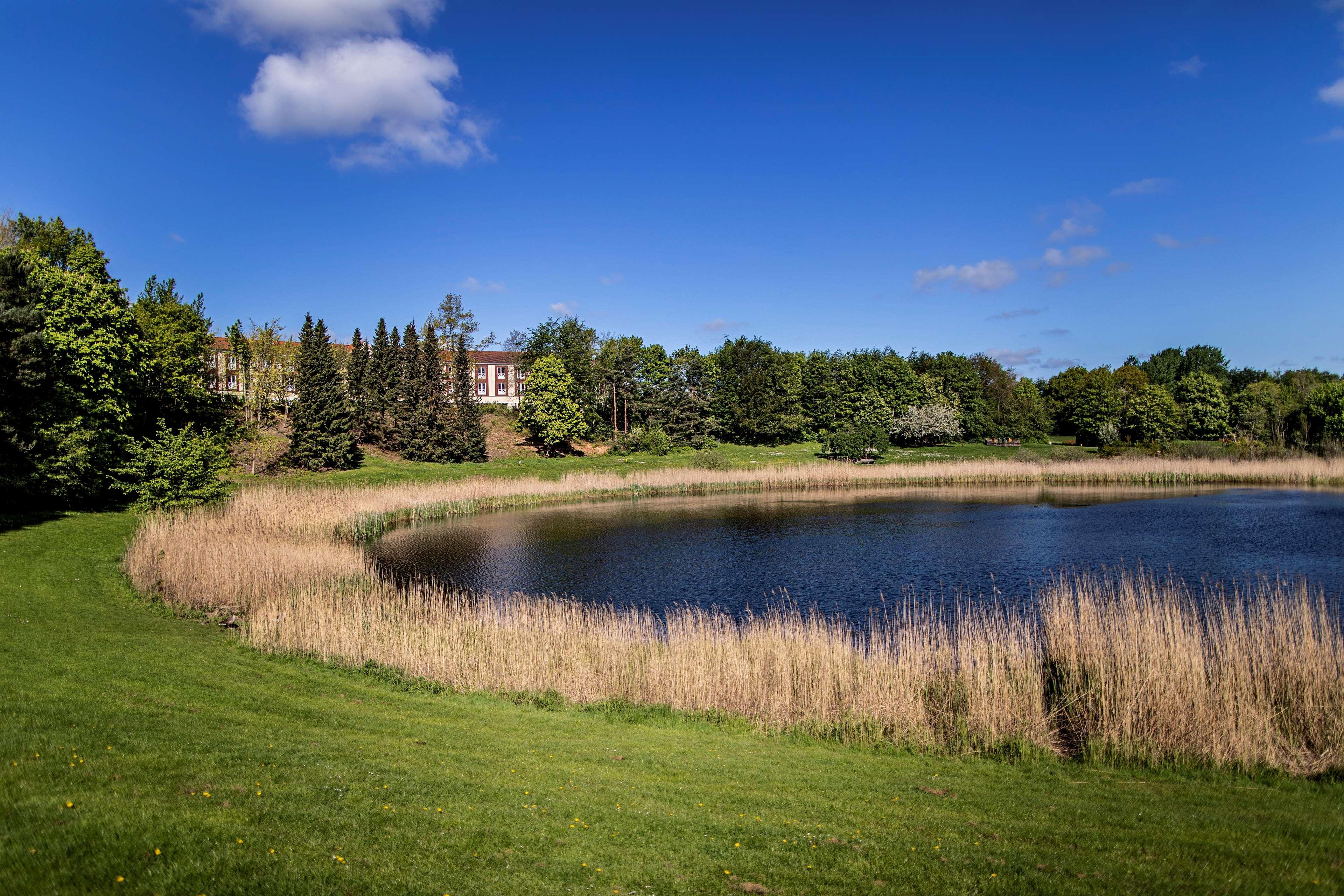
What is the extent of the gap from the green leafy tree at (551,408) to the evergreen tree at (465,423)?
13.7ft

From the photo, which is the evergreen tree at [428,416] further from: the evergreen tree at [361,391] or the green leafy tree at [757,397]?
the green leafy tree at [757,397]

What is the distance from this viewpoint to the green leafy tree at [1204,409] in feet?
233

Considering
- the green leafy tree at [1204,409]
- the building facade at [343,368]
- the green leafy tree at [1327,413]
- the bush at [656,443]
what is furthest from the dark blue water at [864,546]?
the green leafy tree at [1204,409]

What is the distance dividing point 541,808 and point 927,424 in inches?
2780

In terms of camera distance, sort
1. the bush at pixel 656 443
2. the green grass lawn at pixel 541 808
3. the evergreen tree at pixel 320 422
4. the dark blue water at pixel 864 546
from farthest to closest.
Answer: the bush at pixel 656 443 → the evergreen tree at pixel 320 422 → the dark blue water at pixel 864 546 → the green grass lawn at pixel 541 808

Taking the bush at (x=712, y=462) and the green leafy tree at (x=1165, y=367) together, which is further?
the green leafy tree at (x=1165, y=367)

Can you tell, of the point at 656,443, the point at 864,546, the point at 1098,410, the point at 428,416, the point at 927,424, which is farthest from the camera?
the point at 1098,410

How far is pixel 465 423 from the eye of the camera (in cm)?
5512

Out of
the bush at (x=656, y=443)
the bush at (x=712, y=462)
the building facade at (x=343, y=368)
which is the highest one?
the building facade at (x=343, y=368)

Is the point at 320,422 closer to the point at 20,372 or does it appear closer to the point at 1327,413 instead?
the point at 20,372

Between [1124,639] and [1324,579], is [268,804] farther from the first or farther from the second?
[1324,579]

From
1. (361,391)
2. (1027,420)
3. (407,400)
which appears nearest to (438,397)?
(407,400)

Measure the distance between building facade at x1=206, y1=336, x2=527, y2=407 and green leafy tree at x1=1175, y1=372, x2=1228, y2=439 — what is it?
6253 cm

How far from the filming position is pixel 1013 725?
31.8 ft
